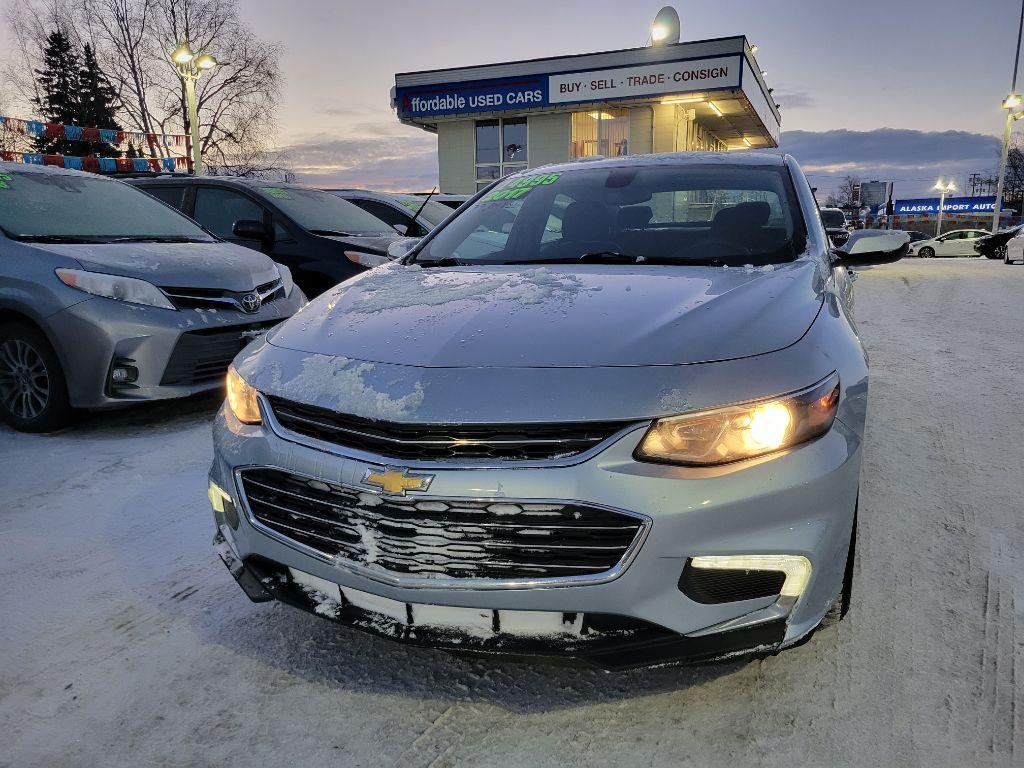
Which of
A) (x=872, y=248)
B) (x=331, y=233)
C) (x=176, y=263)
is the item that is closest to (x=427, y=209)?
(x=331, y=233)

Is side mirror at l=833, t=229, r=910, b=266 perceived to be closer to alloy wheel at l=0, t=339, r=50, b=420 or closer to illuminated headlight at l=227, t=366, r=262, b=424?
illuminated headlight at l=227, t=366, r=262, b=424

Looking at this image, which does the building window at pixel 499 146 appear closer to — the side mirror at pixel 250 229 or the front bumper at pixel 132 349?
the side mirror at pixel 250 229

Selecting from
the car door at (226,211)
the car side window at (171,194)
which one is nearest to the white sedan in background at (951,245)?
the car door at (226,211)

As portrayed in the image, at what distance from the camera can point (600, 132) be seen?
24.9 metres

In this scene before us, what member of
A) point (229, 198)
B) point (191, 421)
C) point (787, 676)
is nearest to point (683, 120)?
point (229, 198)

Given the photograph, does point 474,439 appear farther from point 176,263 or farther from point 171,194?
point 171,194

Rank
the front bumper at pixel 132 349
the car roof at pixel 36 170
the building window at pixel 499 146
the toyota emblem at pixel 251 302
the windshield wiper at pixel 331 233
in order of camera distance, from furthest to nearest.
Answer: the building window at pixel 499 146
the windshield wiper at pixel 331 233
the car roof at pixel 36 170
the toyota emblem at pixel 251 302
the front bumper at pixel 132 349

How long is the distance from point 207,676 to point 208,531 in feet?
3.32

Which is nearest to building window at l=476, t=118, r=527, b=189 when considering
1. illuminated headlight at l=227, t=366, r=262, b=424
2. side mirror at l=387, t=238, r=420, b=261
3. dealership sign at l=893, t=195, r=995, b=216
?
side mirror at l=387, t=238, r=420, b=261

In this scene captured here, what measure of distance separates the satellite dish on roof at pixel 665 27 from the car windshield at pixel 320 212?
21.8 metres

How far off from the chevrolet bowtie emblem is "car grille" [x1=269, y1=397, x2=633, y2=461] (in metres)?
0.04

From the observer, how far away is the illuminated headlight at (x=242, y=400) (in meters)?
1.95

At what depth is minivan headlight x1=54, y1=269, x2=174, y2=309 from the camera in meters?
4.03

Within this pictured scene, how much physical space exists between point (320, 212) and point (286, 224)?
0.61m
